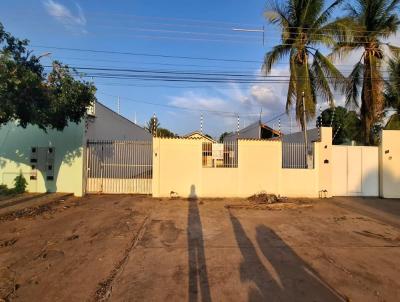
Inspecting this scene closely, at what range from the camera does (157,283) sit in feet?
17.8

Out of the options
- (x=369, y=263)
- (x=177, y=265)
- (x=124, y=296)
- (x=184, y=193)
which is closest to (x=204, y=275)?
(x=177, y=265)

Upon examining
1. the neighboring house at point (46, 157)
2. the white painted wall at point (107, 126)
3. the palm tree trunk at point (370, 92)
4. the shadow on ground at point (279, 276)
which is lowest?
the shadow on ground at point (279, 276)

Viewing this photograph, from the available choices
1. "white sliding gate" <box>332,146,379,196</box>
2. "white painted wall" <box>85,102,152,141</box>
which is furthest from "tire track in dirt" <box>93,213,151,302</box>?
"white sliding gate" <box>332,146,379,196</box>

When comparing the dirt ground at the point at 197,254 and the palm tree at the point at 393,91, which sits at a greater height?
the palm tree at the point at 393,91

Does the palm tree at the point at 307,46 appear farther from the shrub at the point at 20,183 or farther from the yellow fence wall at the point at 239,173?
the shrub at the point at 20,183

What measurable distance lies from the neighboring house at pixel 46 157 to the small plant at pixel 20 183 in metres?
0.15

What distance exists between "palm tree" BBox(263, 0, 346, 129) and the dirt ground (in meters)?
6.89

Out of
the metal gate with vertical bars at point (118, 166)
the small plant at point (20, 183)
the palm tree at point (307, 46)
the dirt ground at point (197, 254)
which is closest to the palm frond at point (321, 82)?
the palm tree at point (307, 46)

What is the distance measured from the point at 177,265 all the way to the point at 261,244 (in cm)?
234

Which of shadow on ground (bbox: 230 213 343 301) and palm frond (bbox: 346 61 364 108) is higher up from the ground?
palm frond (bbox: 346 61 364 108)

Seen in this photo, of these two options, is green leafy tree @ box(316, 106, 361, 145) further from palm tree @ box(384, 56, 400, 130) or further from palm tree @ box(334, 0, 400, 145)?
palm tree @ box(334, 0, 400, 145)

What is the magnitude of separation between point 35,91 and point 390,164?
14760 millimetres

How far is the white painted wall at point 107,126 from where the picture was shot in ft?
56.3

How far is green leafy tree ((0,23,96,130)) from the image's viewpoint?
9875 millimetres
